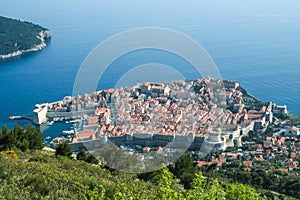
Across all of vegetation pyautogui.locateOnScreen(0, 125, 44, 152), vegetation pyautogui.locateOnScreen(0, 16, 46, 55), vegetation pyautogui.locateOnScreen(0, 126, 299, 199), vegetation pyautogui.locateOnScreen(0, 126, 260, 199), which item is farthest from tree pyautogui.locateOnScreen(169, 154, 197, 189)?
vegetation pyautogui.locateOnScreen(0, 16, 46, 55)

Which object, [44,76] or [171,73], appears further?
[44,76]

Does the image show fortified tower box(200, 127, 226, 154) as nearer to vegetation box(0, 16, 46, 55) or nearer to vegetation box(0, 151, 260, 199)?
vegetation box(0, 151, 260, 199)

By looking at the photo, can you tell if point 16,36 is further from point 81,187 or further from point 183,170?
point 81,187

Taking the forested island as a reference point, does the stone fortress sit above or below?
below

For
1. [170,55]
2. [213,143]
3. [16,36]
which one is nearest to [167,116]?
[170,55]

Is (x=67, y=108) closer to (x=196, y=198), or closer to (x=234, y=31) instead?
(x=196, y=198)

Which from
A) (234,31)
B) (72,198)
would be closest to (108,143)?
(72,198)

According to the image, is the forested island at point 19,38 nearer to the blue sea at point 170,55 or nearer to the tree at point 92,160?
the blue sea at point 170,55
